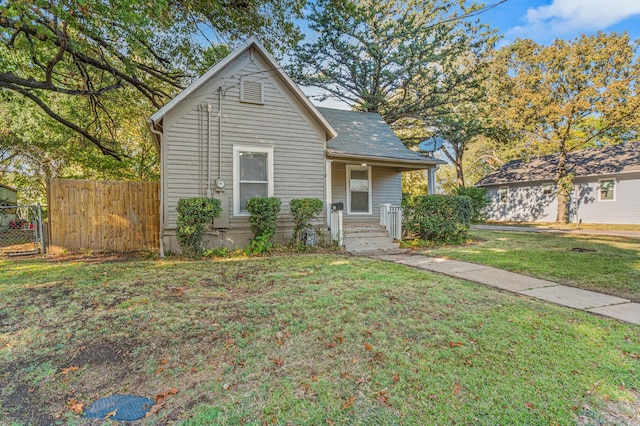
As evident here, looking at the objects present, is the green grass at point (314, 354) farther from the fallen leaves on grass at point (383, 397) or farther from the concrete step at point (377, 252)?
the concrete step at point (377, 252)

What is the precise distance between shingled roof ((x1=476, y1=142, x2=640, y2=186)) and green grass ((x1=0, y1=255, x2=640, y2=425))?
64.5 ft

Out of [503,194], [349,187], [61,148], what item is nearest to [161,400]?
[349,187]

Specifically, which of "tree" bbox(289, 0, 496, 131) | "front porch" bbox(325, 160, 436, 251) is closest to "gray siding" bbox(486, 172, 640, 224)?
"tree" bbox(289, 0, 496, 131)

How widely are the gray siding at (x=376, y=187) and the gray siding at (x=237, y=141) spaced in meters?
1.78

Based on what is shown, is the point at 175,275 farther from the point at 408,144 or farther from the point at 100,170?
the point at 408,144

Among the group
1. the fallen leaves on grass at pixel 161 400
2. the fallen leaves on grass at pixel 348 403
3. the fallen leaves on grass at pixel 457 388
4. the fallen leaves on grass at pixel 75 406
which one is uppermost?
the fallen leaves on grass at pixel 457 388

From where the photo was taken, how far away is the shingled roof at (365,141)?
10.4 meters

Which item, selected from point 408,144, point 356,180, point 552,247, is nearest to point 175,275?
point 356,180

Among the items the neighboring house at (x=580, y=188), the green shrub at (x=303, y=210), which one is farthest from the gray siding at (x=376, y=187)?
the neighboring house at (x=580, y=188)

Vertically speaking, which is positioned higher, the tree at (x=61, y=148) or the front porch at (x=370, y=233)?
the tree at (x=61, y=148)

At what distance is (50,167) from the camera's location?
18.3 meters

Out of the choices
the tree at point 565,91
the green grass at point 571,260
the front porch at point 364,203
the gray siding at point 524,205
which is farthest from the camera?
the gray siding at point 524,205

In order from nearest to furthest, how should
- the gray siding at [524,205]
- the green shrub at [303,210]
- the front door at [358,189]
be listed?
the green shrub at [303,210], the front door at [358,189], the gray siding at [524,205]

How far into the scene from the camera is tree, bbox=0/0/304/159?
634 cm
